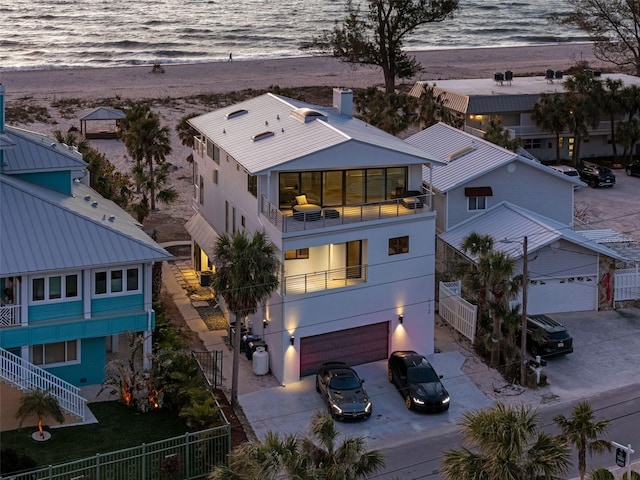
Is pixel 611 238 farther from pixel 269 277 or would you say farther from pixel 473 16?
pixel 473 16

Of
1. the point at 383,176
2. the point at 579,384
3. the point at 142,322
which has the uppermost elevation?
the point at 383,176

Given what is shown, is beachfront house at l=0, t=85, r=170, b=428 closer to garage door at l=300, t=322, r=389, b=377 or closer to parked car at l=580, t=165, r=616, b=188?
garage door at l=300, t=322, r=389, b=377

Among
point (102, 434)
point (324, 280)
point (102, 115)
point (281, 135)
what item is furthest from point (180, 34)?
point (102, 434)

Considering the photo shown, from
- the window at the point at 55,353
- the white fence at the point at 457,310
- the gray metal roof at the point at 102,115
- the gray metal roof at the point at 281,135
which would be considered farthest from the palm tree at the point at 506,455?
the gray metal roof at the point at 102,115

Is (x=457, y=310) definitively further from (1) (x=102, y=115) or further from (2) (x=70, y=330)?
(1) (x=102, y=115)

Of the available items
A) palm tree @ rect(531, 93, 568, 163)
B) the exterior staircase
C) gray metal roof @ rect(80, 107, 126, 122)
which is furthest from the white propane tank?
gray metal roof @ rect(80, 107, 126, 122)

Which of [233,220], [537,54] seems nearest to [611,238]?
[233,220]
